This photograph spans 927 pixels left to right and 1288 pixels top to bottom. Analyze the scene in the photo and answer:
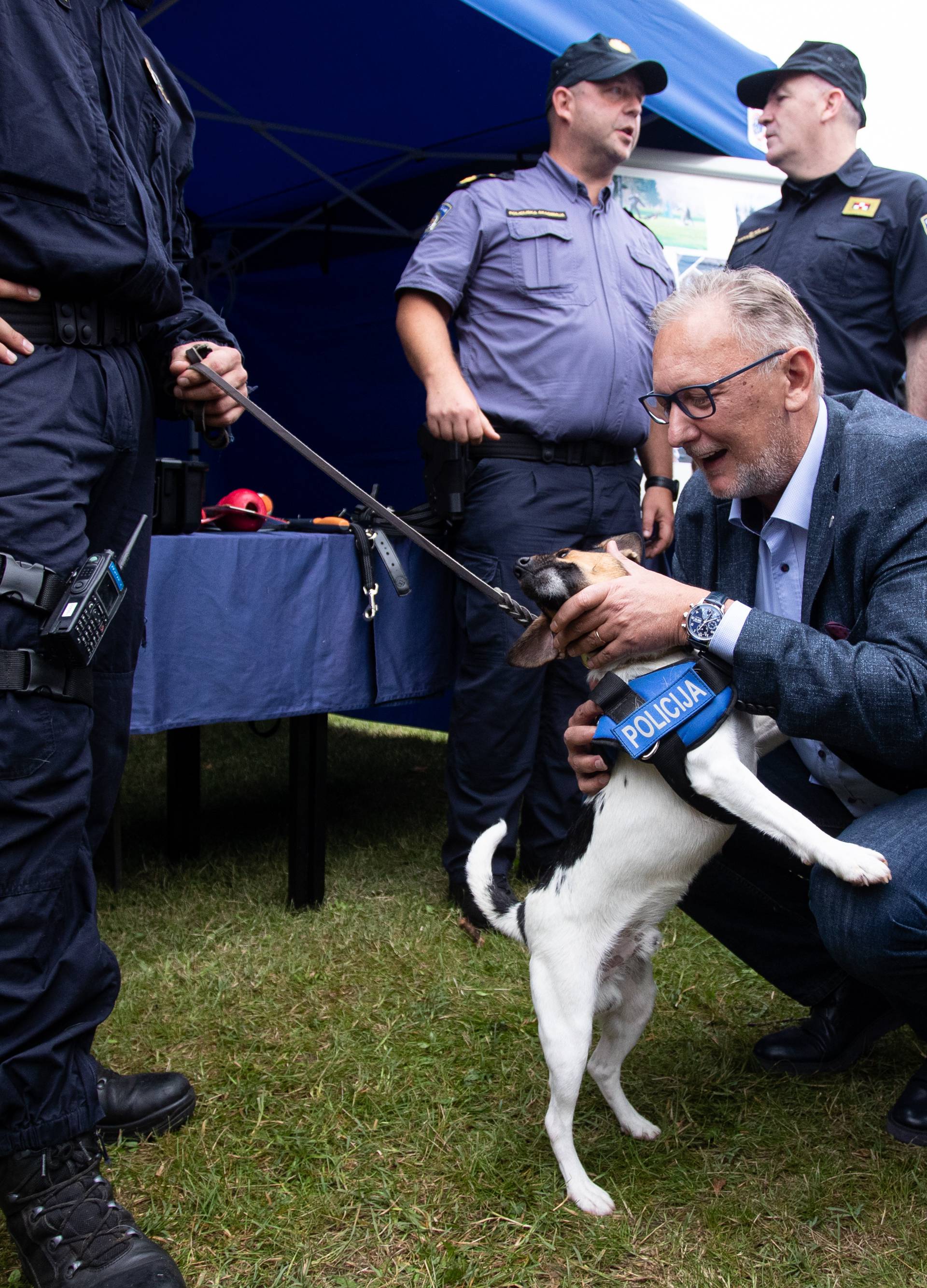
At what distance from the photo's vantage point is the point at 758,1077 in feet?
7.42

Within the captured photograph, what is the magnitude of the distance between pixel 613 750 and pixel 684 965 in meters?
0.99

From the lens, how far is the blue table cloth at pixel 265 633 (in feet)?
9.65

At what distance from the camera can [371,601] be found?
3.27m

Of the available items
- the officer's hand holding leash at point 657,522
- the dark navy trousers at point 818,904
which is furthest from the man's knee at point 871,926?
the officer's hand holding leash at point 657,522

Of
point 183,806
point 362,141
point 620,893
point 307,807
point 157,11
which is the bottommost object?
point 183,806

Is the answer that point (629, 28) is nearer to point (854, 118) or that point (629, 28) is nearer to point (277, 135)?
point (854, 118)

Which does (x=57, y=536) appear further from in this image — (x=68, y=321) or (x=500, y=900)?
(x=500, y=900)

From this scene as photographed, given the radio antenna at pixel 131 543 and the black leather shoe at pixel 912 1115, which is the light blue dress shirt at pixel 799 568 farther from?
the radio antenna at pixel 131 543

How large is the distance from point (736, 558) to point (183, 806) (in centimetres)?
231

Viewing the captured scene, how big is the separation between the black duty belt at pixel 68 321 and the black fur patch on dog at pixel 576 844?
1.16 meters

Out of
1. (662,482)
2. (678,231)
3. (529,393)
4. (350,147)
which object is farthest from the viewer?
(350,147)

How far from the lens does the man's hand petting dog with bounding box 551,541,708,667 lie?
1838mm

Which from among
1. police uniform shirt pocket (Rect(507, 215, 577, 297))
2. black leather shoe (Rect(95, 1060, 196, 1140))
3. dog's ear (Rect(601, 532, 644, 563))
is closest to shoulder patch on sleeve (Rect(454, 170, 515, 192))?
police uniform shirt pocket (Rect(507, 215, 577, 297))

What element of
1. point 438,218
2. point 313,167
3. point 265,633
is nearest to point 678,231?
point 438,218
